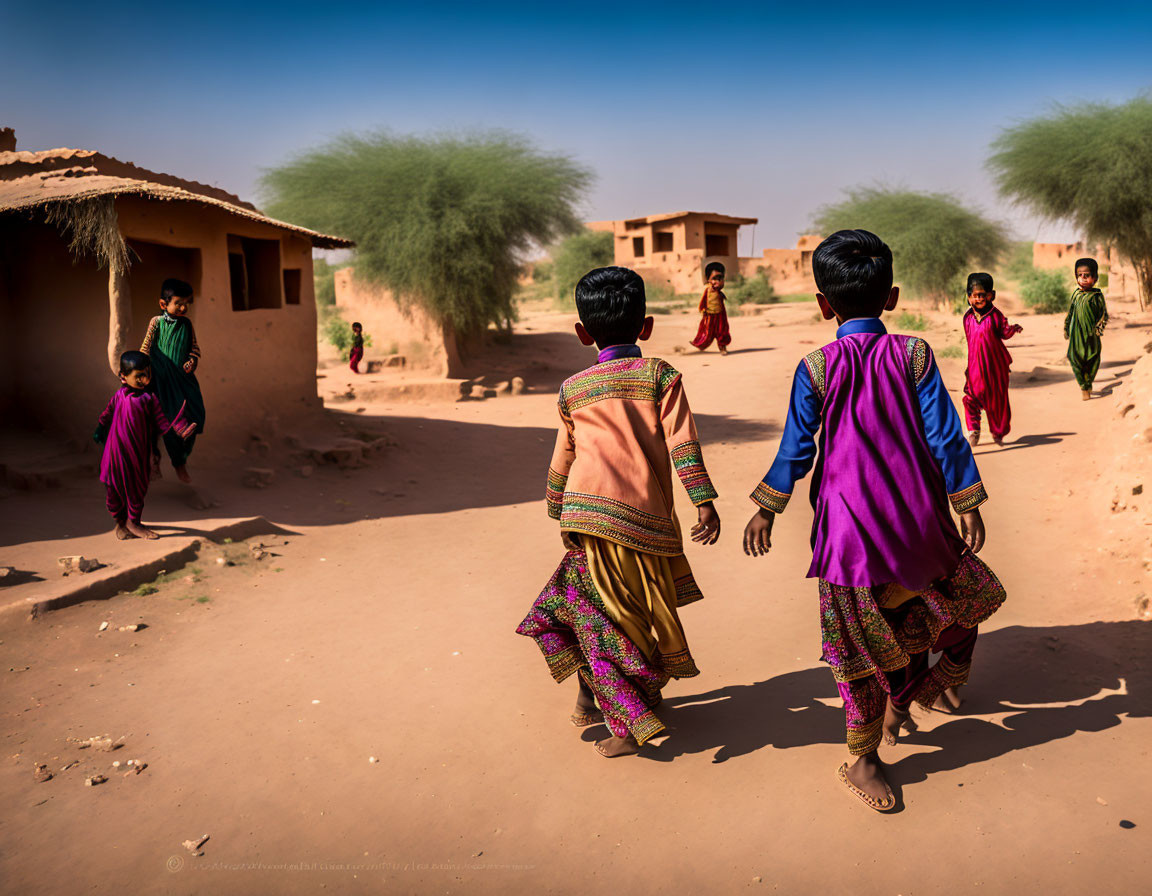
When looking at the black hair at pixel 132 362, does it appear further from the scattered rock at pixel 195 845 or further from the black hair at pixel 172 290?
the scattered rock at pixel 195 845

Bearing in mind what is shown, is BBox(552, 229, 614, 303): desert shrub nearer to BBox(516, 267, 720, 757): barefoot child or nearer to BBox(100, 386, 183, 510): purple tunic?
BBox(100, 386, 183, 510): purple tunic

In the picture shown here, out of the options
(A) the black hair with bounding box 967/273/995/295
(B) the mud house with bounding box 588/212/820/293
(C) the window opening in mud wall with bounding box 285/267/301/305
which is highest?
(B) the mud house with bounding box 588/212/820/293

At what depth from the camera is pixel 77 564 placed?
559 centimetres

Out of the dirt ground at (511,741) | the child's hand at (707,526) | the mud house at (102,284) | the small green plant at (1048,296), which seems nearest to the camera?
the dirt ground at (511,741)

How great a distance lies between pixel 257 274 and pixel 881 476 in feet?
29.1

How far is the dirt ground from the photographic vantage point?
281 cm

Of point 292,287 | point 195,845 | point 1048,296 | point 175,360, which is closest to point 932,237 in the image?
point 1048,296

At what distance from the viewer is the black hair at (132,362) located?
6.28 m

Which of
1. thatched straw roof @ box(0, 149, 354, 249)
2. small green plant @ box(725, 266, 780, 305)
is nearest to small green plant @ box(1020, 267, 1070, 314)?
small green plant @ box(725, 266, 780, 305)

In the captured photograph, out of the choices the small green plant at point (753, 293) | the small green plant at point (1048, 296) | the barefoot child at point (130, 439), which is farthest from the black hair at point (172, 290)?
the small green plant at point (1048, 296)

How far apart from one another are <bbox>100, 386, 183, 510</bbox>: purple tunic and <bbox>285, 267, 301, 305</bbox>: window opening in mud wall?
4.43m

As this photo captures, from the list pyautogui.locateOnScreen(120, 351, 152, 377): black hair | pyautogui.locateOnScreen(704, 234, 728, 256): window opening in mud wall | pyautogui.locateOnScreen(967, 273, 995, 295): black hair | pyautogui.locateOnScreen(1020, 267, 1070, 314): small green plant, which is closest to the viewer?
pyautogui.locateOnScreen(120, 351, 152, 377): black hair

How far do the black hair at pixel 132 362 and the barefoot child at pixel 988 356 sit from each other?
683cm

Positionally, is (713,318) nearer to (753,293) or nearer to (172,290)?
(172,290)
